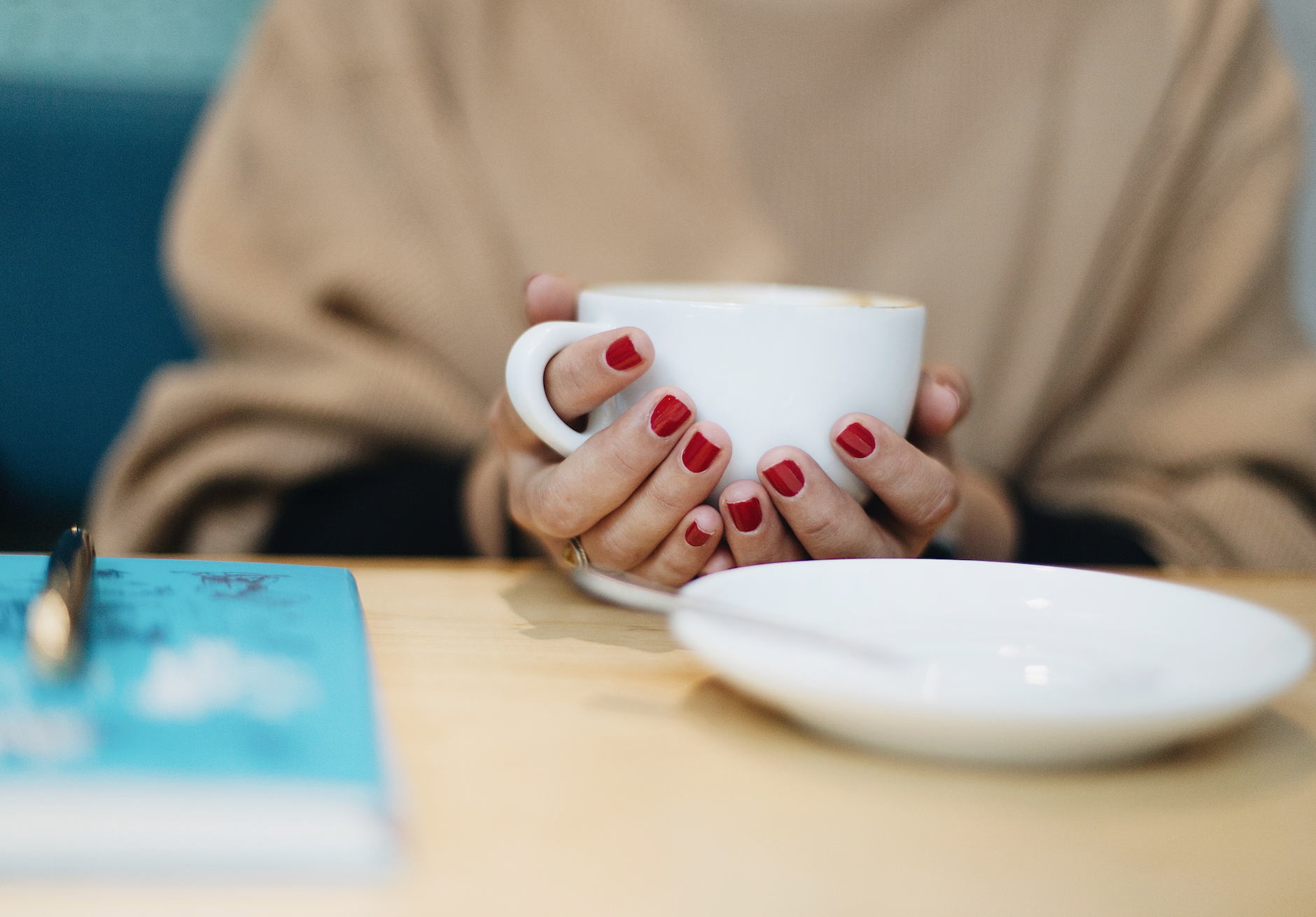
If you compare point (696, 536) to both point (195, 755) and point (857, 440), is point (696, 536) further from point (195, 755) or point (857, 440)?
point (195, 755)

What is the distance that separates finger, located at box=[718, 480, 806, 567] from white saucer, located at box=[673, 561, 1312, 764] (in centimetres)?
5

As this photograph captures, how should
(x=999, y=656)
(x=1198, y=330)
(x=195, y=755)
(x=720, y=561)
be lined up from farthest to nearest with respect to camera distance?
(x=1198, y=330), (x=720, y=561), (x=999, y=656), (x=195, y=755)

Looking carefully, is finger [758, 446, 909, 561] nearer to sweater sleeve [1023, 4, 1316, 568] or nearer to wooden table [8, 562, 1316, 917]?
wooden table [8, 562, 1316, 917]

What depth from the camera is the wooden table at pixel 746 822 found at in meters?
0.21

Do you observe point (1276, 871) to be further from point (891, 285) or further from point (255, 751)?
point (891, 285)

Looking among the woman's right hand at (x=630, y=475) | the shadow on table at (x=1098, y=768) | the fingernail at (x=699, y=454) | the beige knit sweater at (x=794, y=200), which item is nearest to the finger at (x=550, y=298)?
the woman's right hand at (x=630, y=475)

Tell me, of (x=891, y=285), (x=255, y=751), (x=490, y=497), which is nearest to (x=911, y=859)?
(x=255, y=751)

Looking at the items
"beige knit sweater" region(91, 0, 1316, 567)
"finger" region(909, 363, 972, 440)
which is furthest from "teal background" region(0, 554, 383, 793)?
"beige knit sweater" region(91, 0, 1316, 567)

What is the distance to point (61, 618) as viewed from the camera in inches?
10.4

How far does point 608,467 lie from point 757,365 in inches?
2.6

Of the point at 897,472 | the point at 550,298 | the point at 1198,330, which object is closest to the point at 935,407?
the point at 897,472

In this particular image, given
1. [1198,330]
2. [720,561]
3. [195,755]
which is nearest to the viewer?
[195,755]

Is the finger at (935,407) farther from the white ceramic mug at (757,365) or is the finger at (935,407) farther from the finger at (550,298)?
the finger at (550,298)

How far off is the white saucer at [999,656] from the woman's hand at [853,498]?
0.14ft
